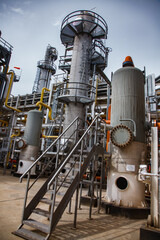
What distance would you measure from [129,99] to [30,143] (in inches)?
424

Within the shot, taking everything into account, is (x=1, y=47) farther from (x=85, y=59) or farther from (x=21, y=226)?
(x=21, y=226)

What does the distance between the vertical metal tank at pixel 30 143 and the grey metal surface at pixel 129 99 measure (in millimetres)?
9861

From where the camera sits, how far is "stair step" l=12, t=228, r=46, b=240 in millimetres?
3663

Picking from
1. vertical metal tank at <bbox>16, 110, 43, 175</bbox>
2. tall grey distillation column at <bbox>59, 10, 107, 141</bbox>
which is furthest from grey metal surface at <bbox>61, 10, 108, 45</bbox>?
vertical metal tank at <bbox>16, 110, 43, 175</bbox>

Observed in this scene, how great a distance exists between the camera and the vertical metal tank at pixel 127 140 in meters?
6.49

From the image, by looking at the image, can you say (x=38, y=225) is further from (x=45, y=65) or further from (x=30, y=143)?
(x=45, y=65)

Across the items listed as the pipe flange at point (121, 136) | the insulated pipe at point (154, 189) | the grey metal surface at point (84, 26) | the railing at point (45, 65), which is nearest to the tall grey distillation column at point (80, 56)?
the grey metal surface at point (84, 26)

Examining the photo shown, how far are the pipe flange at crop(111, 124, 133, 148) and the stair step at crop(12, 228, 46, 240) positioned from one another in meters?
4.22

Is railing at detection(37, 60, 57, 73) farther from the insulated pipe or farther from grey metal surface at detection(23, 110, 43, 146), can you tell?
the insulated pipe

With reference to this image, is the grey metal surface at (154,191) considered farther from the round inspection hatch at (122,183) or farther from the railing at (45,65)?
the railing at (45,65)

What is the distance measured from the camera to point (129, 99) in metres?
7.37

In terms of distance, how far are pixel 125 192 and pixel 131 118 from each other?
2.90m

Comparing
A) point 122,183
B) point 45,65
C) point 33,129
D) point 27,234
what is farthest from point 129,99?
point 45,65

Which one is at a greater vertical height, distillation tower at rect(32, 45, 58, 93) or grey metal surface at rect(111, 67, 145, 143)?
distillation tower at rect(32, 45, 58, 93)
